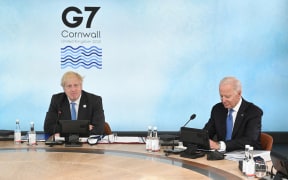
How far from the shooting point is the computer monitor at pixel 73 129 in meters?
4.49

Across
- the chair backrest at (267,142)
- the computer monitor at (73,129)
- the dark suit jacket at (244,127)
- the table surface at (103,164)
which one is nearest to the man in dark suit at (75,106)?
the computer monitor at (73,129)

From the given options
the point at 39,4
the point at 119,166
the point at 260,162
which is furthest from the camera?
the point at 39,4

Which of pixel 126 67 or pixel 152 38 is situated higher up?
pixel 152 38

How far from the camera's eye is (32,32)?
680 centimetres

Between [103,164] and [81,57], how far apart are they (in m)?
3.48

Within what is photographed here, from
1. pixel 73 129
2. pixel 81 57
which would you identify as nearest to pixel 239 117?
pixel 73 129

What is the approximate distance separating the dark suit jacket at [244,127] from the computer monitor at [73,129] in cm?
138

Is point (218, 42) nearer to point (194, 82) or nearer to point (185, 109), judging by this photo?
point (194, 82)

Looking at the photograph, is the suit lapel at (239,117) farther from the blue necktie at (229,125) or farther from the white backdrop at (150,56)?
the white backdrop at (150,56)

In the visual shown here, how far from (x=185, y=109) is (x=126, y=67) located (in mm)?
1139

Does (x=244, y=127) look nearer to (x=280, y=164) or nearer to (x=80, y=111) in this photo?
(x=280, y=164)

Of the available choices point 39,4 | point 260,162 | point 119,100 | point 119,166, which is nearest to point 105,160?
point 119,166

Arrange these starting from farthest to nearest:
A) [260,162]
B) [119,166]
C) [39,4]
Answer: [39,4], [119,166], [260,162]

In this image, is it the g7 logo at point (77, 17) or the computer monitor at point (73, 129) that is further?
the g7 logo at point (77, 17)
